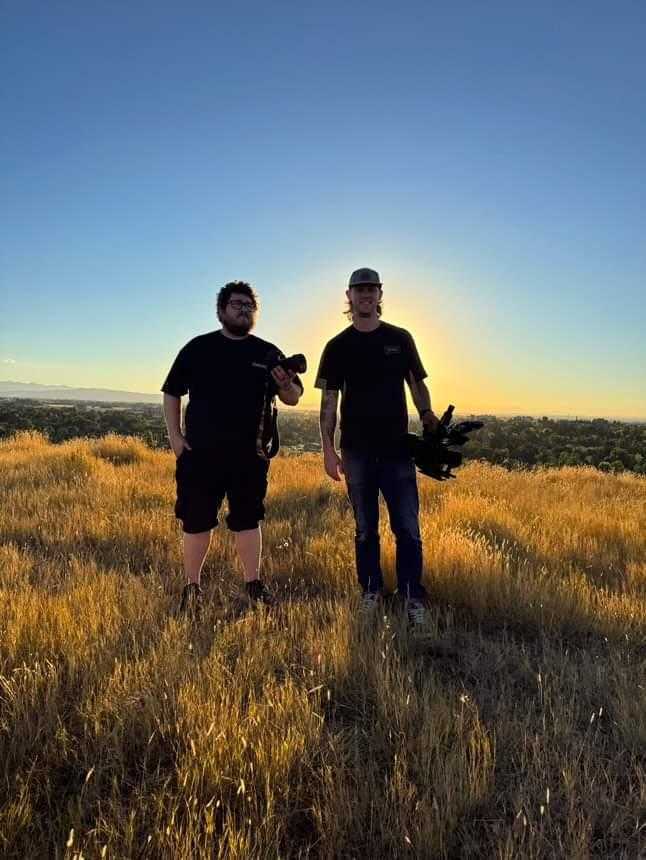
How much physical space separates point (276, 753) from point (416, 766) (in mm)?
561

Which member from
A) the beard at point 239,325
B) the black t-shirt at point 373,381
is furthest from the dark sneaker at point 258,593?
the beard at point 239,325

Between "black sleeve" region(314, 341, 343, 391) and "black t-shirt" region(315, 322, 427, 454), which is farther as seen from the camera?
"black sleeve" region(314, 341, 343, 391)

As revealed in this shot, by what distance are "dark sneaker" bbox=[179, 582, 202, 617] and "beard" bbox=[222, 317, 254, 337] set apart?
192cm

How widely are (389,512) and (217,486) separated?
1.31m

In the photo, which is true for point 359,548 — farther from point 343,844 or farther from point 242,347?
point 343,844

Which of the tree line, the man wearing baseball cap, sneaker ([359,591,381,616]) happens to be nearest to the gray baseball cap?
the man wearing baseball cap

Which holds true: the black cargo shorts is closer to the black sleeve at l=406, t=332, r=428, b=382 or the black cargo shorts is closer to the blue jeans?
the blue jeans

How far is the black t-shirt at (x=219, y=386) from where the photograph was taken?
4.09 meters

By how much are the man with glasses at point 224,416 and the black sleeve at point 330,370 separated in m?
0.18

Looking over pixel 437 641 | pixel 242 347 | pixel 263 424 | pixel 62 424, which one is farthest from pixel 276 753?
pixel 62 424

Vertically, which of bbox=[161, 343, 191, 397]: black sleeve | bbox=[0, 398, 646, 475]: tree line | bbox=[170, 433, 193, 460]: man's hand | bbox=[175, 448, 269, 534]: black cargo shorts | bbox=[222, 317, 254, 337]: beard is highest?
bbox=[222, 317, 254, 337]: beard

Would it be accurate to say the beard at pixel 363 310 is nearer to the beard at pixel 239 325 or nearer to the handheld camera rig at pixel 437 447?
the beard at pixel 239 325

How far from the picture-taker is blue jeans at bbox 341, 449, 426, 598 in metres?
4.06

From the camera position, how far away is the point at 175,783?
2.17 m
